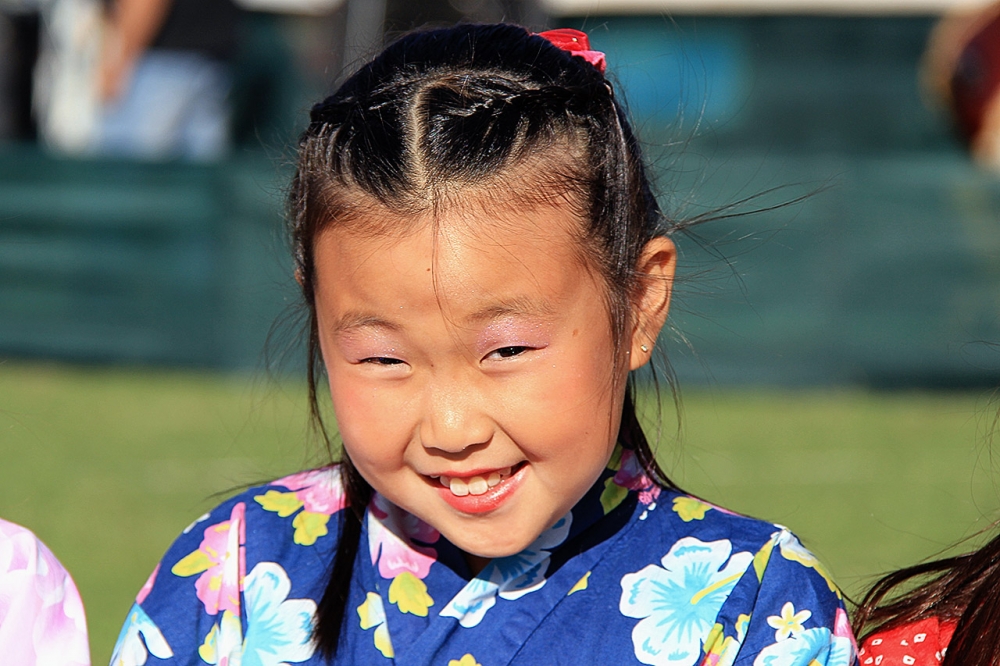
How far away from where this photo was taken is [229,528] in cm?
182

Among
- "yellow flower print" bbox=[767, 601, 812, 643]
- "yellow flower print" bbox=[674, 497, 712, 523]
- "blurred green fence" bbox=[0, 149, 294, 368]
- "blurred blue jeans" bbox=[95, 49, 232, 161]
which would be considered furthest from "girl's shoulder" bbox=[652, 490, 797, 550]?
"blurred blue jeans" bbox=[95, 49, 232, 161]

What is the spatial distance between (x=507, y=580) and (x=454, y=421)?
33 cm

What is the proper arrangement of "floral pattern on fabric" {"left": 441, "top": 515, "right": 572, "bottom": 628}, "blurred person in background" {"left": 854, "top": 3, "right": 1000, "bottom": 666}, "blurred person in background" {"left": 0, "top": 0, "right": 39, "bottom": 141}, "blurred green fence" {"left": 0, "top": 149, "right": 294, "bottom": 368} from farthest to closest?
1. "blurred person in background" {"left": 0, "top": 0, "right": 39, "bottom": 141}
2. "blurred green fence" {"left": 0, "top": 149, "right": 294, "bottom": 368}
3. "floral pattern on fabric" {"left": 441, "top": 515, "right": 572, "bottom": 628}
4. "blurred person in background" {"left": 854, "top": 3, "right": 1000, "bottom": 666}

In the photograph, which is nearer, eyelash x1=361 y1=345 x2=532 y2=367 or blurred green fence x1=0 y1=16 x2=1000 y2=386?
eyelash x1=361 y1=345 x2=532 y2=367

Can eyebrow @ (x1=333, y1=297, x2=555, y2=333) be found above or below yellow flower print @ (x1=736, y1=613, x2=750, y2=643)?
above

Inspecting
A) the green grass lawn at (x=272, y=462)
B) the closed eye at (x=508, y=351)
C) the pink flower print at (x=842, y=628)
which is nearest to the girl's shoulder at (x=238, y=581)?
the closed eye at (x=508, y=351)

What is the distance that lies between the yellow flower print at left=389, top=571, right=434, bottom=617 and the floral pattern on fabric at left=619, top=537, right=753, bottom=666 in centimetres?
28

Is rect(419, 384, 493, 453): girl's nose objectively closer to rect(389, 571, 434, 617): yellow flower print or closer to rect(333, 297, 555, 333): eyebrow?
rect(333, 297, 555, 333): eyebrow

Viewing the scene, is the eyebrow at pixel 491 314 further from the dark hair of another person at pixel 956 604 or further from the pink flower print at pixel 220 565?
the dark hair of another person at pixel 956 604

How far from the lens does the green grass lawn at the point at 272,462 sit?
4.39 metres

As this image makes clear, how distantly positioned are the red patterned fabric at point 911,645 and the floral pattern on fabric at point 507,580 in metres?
0.46

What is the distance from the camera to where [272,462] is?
5.36 meters

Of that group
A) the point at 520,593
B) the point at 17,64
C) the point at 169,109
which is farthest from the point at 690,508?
the point at 17,64

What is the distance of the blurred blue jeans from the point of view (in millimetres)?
9398
